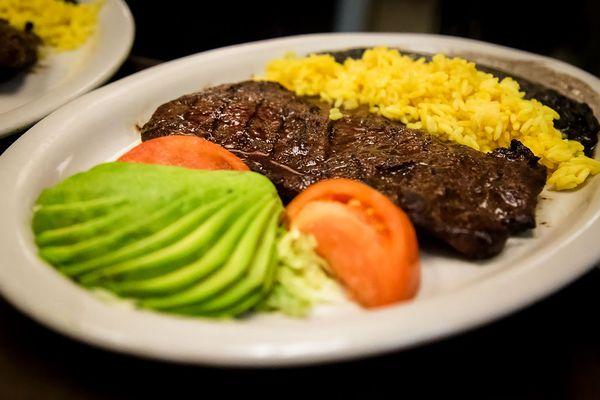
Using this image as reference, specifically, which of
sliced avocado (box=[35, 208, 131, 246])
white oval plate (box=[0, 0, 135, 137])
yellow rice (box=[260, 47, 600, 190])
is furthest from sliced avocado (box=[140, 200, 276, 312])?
white oval plate (box=[0, 0, 135, 137])

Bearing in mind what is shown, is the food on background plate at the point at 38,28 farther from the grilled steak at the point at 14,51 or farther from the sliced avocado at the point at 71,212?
the sliced avocado at the point at 71,212

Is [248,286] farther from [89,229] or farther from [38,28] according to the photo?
[38,28]

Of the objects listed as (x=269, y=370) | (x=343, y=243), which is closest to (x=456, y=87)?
(x=343, y=243)

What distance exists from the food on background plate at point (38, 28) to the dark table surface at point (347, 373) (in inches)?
97.1

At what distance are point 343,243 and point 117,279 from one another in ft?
2.83

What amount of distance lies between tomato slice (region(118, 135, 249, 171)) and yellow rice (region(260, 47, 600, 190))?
0.71m

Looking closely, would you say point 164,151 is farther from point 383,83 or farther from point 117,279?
point 383,83

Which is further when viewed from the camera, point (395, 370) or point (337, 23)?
point (337, 23)

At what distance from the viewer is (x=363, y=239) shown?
Result: 224cm

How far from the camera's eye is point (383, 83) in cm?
343

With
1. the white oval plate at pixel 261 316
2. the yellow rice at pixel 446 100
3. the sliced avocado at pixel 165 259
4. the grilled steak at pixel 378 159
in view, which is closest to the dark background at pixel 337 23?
the yellow rice at pixel 446 100

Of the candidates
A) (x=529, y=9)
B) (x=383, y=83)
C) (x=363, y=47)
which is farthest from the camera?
(x=529, y=9)

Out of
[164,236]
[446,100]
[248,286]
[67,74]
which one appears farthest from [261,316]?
[67,74]

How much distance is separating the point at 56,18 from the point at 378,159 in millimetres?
3384
